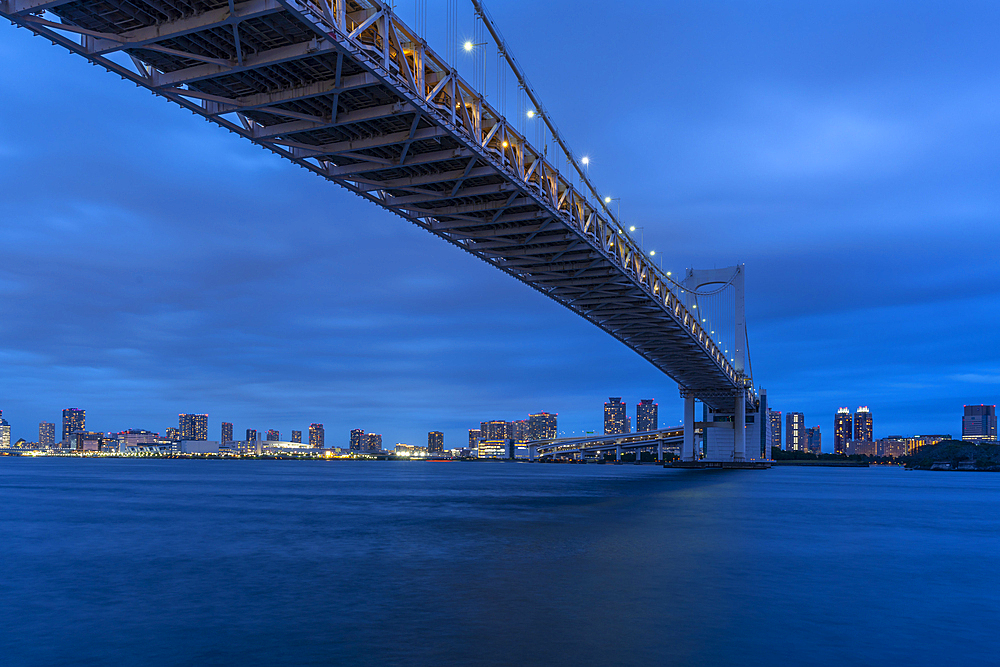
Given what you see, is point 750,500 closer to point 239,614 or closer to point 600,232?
point 600,232

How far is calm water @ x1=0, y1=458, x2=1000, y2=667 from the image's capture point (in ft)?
36.2

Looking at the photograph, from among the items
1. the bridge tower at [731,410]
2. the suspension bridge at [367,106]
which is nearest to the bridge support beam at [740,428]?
the bridge tower at [731,410]

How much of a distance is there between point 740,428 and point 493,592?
88330mm

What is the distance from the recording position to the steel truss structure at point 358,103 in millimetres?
16094

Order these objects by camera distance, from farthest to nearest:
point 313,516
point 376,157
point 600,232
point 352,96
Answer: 1. point 600,232
2. point 313,516
3. point 376,157
4. point 352,96

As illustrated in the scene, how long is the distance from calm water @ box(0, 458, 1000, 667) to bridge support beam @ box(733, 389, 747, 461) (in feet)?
208

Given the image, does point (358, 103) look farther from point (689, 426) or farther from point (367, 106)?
point (689, 426)

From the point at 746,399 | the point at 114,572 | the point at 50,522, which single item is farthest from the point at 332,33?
the point at 746,399

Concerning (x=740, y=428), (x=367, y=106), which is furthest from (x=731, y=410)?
(x=367, y=106)

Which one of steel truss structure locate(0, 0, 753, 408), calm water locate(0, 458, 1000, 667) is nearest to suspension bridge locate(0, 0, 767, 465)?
steel truss structure locate(0, 0, 753, 408)

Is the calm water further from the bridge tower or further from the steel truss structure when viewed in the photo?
the bridge tower

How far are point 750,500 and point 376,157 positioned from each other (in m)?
31.7

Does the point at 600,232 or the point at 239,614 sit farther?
the point at 600,232

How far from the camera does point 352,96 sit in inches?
789
